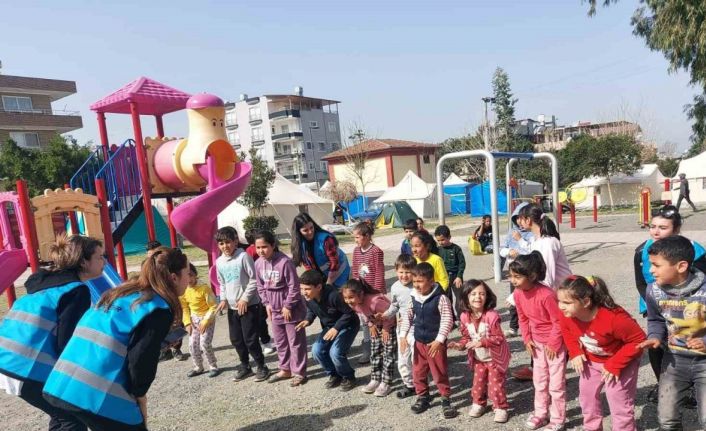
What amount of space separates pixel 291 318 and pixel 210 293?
1.12 metres

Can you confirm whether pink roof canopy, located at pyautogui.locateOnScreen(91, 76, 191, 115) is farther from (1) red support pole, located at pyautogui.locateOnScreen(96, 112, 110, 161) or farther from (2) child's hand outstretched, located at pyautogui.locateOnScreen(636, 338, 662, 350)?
(2) child's hand outstretched, located at pyautogui.locateOnScreen(636, 338, 662, 350)

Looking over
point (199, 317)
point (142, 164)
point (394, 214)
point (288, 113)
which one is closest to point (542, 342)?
point (199, 317)

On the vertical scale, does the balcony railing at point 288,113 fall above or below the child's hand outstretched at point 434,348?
above

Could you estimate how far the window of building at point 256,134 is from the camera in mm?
58438

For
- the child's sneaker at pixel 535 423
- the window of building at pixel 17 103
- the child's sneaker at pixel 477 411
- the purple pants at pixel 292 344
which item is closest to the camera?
the child's sneaker at pixel 535 423

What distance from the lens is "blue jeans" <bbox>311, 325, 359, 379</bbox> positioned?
4215mm

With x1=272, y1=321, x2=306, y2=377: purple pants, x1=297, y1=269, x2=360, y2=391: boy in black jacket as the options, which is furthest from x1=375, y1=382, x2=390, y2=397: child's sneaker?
x1=272, y1=321, x2=306, y2=377: purple pants

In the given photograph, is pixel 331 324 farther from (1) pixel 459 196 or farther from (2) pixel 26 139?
(2) pixel 26 139

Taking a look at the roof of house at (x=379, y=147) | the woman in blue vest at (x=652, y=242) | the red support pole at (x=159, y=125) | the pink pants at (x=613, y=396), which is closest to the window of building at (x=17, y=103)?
the roof of house at (x=379, y=147)

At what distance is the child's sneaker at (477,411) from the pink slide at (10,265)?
22.6 ft

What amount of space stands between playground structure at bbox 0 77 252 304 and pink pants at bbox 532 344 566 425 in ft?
18.9

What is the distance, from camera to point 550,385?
10.6 feet

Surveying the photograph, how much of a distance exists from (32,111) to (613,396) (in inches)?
1558

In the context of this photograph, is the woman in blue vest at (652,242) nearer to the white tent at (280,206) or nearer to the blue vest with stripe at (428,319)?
the blue vest with stripe at (428,319)
